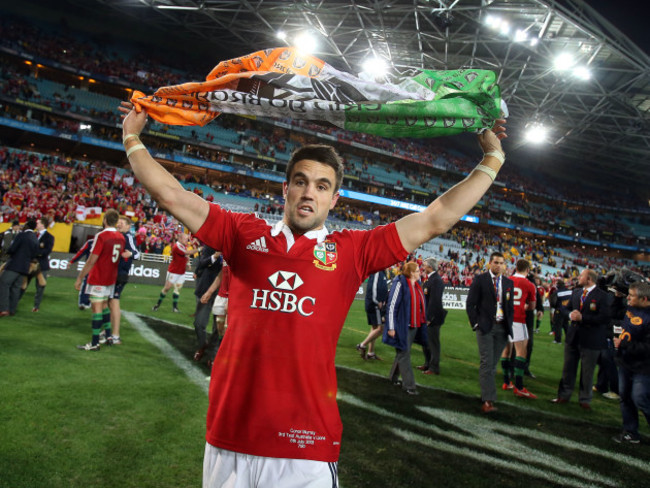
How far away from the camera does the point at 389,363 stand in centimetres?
832

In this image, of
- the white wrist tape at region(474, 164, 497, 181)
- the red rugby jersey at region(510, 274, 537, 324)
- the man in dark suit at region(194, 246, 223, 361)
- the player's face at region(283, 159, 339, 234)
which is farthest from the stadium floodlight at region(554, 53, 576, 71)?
the player's face at region(283, 159, 339, 234)

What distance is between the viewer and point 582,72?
26906mm

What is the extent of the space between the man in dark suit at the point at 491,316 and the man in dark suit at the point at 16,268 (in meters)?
8.47

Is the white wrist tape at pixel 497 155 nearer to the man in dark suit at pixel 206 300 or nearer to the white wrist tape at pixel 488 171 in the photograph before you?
the white wrist tape at pixel 488 171

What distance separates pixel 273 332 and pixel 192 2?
32960 mm

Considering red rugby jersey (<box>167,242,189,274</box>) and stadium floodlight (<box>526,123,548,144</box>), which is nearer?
red rugby jersey (<box>167,242,189,274</box>)

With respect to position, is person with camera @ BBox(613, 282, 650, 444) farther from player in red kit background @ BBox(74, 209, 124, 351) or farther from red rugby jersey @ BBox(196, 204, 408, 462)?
player in red kit background @ BBox(74, 209, 124, 351)

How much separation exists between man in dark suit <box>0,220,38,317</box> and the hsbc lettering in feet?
28.6

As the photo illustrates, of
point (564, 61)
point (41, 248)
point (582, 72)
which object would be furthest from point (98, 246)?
point (582, 72)

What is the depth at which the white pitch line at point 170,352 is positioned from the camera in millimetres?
5731

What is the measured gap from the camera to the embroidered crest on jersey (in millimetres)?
1932

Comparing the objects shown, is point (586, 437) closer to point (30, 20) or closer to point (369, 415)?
point (369, 415)

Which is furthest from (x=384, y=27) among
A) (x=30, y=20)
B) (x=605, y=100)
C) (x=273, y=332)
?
(x=30, y=20)

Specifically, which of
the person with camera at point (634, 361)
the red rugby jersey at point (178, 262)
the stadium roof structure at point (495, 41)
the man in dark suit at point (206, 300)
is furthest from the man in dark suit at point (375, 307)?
the stadium roof structure at point (495, 41)
